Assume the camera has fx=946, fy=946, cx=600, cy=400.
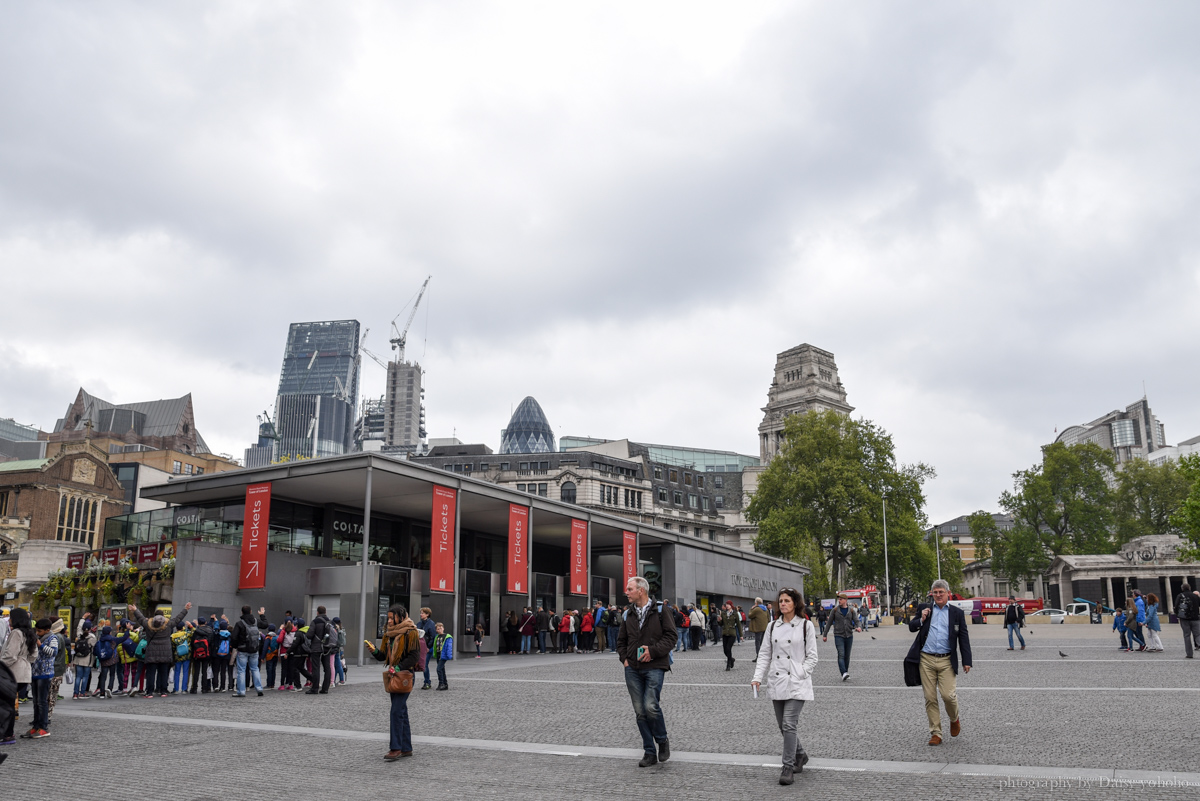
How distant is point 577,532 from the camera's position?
37.5 meters

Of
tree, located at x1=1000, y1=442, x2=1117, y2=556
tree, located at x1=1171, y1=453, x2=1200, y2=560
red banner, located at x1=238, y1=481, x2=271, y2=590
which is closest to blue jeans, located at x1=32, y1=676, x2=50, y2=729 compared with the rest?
red banner, located at x1=238, y1=481, x2=271, y2=590

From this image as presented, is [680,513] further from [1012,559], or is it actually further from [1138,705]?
[1138,705]

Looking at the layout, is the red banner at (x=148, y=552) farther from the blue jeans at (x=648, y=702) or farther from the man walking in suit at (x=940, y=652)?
the man walking in suit at (x=940, y=652)

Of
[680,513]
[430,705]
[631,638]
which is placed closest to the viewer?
[631,638]

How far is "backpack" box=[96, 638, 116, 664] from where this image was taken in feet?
60.4

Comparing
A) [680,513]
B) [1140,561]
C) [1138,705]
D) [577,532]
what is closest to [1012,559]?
[1140,561]

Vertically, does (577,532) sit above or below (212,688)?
above

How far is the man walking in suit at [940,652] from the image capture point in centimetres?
986

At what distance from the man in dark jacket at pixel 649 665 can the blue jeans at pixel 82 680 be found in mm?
14722

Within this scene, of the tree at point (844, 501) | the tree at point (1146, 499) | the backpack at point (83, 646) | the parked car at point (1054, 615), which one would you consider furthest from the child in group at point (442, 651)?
the tree at point (1146, 499)

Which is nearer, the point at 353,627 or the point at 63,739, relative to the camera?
the point at 63,739

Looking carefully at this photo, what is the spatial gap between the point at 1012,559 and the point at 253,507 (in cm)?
6912

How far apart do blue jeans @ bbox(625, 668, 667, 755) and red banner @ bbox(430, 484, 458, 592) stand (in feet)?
69.2

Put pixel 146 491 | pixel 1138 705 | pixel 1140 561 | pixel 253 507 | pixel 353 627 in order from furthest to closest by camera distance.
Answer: pixel 1140 561
pixel 146 491
pixel 253 507
pixel 353 627
pixel 1138 705
